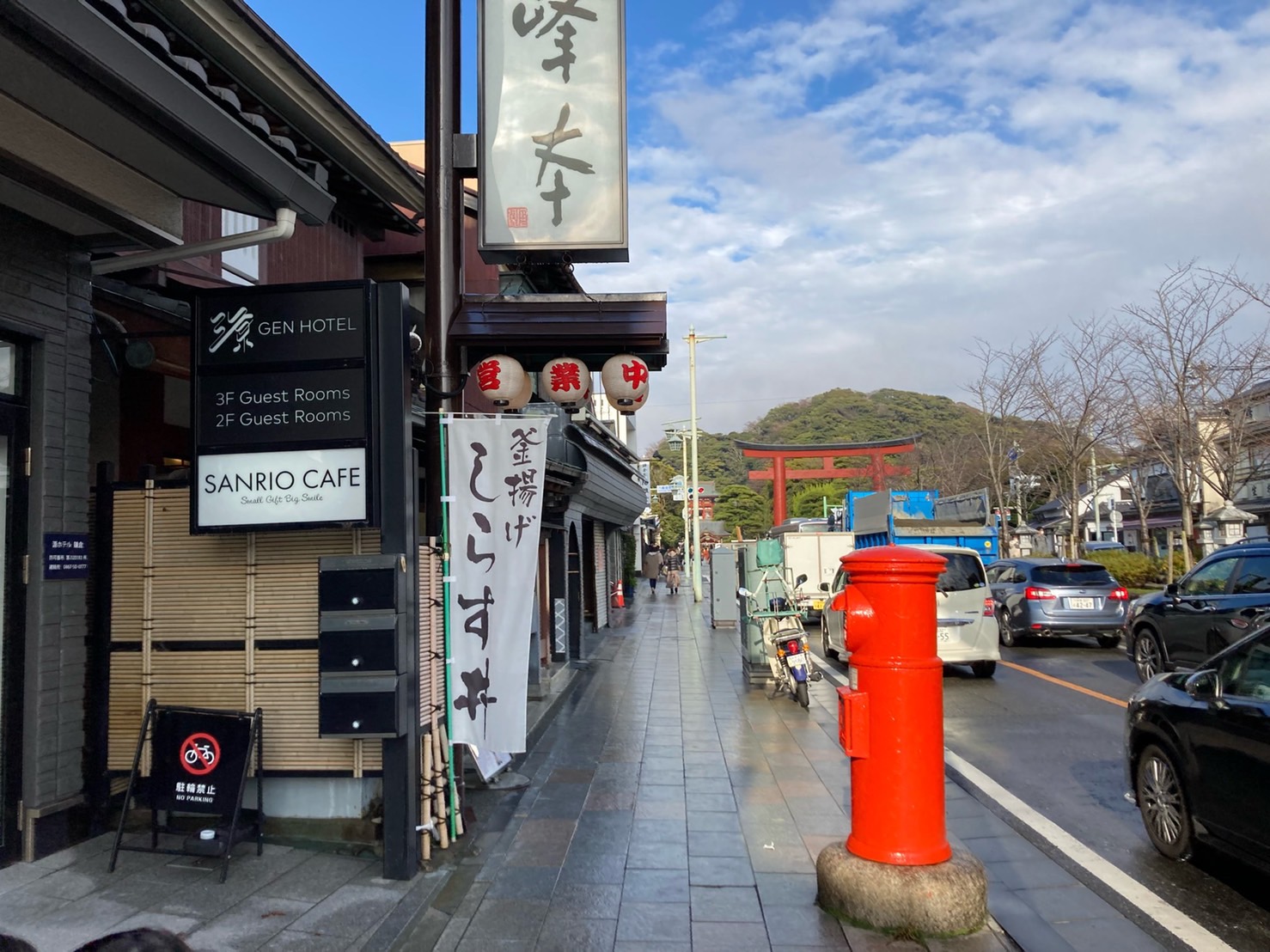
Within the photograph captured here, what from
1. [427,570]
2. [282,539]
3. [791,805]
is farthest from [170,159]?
[791,805]

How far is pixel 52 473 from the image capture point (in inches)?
222

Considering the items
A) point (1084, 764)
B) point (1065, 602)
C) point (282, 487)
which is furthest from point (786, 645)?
point (282, 487)

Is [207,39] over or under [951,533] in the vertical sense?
over

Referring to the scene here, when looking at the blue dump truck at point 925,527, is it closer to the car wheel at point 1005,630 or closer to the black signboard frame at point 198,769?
the car wheel at point 1005,630

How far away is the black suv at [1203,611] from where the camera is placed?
10.5 meters

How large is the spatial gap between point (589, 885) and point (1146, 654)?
369 inches

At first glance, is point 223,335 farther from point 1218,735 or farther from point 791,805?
point 1218,735

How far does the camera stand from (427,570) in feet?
19.8

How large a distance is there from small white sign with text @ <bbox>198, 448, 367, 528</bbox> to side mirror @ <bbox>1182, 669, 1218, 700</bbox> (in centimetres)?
481

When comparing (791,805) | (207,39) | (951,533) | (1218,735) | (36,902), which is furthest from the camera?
(951,533)

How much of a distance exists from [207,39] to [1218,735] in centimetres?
753

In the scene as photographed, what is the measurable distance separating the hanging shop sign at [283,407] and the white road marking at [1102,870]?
4.63 meters

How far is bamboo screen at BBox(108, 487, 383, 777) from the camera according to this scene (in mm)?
5625

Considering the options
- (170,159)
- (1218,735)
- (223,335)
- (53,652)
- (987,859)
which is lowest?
(987,859)
